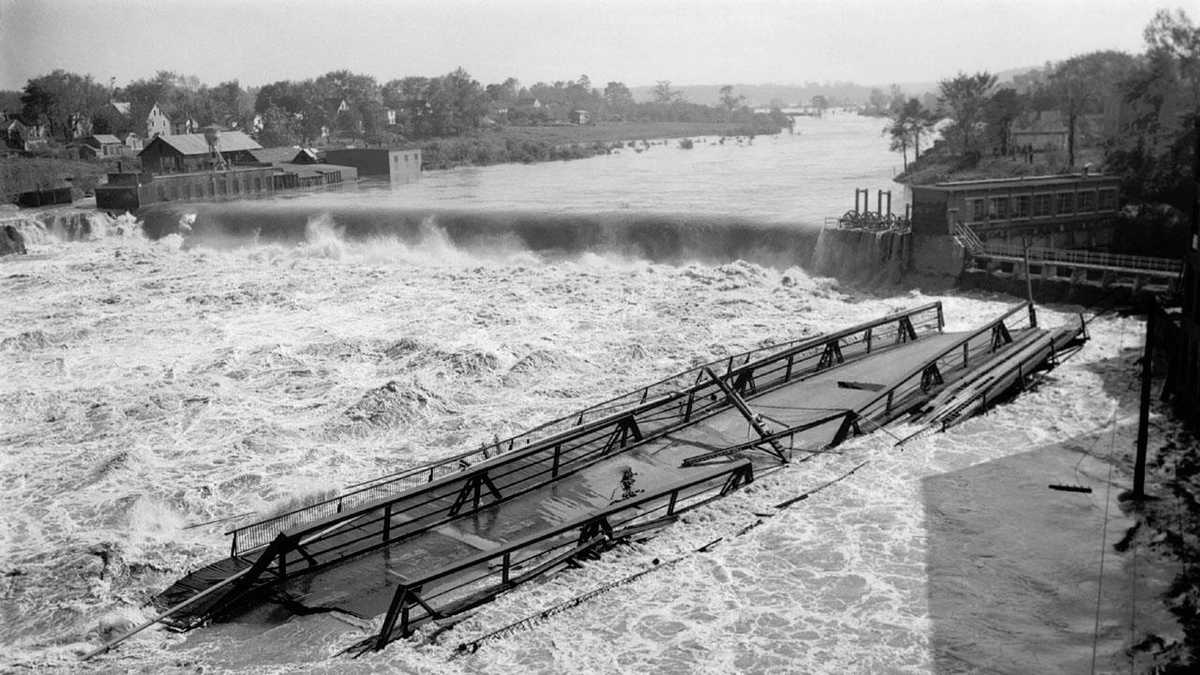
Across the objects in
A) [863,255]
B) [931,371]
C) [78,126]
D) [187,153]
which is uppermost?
[78,126]

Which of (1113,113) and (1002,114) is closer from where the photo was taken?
(1113,113)

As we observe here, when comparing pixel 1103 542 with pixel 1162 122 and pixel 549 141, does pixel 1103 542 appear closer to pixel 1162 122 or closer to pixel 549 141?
pixel 1162 122

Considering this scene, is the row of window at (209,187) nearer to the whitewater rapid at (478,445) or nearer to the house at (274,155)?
the house at (274,155)

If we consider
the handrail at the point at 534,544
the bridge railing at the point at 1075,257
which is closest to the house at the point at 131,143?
the bridge railing at the point at 1075,257

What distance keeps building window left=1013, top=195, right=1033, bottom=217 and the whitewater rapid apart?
6420mm

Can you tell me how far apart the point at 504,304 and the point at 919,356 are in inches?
622

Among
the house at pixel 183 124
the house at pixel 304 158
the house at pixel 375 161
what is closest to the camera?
the house at pixel 304 158

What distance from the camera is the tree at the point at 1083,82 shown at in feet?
223

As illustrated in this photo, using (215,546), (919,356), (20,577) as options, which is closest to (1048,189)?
(919,356)

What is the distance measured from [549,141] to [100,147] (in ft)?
178

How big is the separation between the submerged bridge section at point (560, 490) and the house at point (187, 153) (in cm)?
6125

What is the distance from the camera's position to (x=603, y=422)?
20.8 meters

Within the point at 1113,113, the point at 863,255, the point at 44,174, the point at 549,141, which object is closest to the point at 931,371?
the point at 863,255

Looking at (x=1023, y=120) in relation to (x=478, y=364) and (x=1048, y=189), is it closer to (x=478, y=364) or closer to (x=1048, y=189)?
(x=1048, y=189)
